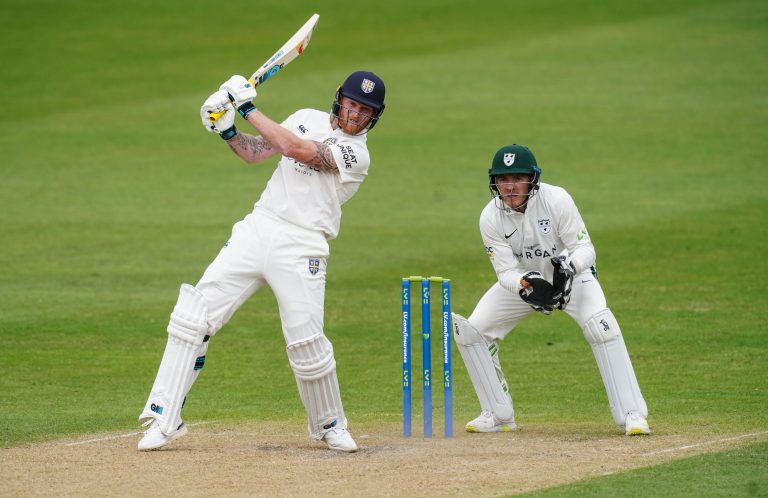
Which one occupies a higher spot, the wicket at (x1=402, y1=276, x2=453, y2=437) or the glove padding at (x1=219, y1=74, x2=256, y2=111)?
the glove padding at (x1=219, y1=74, x2=256, y2=111)

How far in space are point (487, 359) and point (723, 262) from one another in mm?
7373

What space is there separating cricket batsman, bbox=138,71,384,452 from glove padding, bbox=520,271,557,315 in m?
1.30

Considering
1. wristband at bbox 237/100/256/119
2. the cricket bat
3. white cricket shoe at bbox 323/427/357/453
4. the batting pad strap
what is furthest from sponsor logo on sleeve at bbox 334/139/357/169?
white cricket shoe at bbox 323/427/357/453

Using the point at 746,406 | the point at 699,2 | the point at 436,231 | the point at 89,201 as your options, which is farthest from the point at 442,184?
the point at 699,2

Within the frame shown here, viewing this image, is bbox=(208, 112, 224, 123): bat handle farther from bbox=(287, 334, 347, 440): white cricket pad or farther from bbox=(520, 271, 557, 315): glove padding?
bbox=(520, 271, 557, 315): glove padding

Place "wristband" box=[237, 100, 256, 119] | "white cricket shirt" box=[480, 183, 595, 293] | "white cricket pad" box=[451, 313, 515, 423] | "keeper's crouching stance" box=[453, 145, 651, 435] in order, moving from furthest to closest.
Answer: "white cricket pad" box=[451, 313, 515, 423], "white cricket shirt" box=[480, 183, 595, 293], "keeper's crouching stance" box=[453, 145, 651, 435], "wristband" box=[237, 100, 256, 119]

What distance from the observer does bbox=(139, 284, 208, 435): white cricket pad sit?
7.87 meters

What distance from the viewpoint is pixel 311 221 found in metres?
8.11

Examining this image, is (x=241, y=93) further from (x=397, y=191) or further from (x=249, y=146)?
(x=397, y=191)

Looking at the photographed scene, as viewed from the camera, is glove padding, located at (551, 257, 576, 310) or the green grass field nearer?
glove padding, located at (551, 257, 576, 310)

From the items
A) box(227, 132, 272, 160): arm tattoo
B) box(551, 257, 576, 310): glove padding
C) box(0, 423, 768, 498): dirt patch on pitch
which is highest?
box(227, 132, 272, 160): arm tattoo

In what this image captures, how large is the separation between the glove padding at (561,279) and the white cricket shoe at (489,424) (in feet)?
3.41

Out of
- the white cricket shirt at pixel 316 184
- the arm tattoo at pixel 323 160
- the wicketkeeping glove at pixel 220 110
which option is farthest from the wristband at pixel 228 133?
the arm tattoo at pixel 323 160

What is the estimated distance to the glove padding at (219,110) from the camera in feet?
26.0
